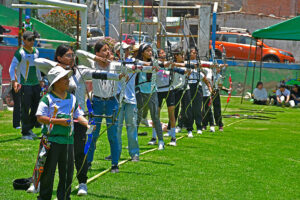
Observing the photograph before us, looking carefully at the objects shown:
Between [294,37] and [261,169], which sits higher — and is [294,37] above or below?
above

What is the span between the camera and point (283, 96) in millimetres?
24828

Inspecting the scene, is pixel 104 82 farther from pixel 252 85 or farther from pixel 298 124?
pixel 252 85

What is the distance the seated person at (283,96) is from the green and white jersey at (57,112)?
19937mm

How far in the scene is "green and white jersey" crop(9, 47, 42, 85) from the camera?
10.4 m

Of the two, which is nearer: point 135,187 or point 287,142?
point 135,187

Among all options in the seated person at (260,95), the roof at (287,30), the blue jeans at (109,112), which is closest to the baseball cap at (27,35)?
the blue jeans at (109,112)

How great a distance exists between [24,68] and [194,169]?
3.81 m

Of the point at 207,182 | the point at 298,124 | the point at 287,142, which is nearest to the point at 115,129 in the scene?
the point at 207,182

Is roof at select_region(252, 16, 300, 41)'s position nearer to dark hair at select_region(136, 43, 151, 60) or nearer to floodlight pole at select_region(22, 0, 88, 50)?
dark hair at select_region(136, 43, 151, 60)

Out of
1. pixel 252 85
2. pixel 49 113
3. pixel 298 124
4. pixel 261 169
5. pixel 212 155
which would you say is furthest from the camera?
pixel 252 85

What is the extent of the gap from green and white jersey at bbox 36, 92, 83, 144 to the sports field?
976 millimetres

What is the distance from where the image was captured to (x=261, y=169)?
8672 mm

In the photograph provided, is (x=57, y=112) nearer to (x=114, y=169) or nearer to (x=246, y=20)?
(x=114, y=169)

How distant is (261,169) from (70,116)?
3910 millimetres
